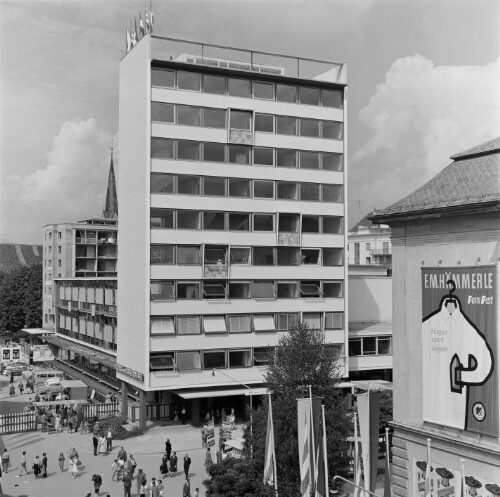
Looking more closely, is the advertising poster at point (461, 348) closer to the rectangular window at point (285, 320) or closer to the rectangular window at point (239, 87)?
the rectangular window at point (285, 320)

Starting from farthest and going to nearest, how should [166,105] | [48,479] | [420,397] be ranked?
[166,105]
[48,479]
[420,397]

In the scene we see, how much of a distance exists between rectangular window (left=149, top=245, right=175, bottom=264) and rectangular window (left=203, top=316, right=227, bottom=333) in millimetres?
4813

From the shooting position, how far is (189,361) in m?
50.1

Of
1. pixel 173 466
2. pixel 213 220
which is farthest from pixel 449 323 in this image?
pixel 213 220

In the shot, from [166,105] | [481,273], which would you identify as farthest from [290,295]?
[481,273]

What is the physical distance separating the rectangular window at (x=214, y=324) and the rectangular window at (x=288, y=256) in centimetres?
608

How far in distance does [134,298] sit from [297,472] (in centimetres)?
2254

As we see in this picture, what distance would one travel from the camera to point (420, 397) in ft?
85.9

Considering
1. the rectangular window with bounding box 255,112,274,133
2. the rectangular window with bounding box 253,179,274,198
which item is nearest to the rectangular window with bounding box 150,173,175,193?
the rectangular window with bounding box 253,179,274,198

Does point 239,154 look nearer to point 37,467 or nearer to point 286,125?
point 286,125

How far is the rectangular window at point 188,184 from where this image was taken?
50.0m

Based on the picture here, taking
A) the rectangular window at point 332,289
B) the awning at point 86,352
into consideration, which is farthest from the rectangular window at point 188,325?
the rectangular window at point 332,289

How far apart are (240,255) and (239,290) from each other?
2.51 meters

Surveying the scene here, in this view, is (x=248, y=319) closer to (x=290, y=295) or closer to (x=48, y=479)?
(x=290, y=295)
